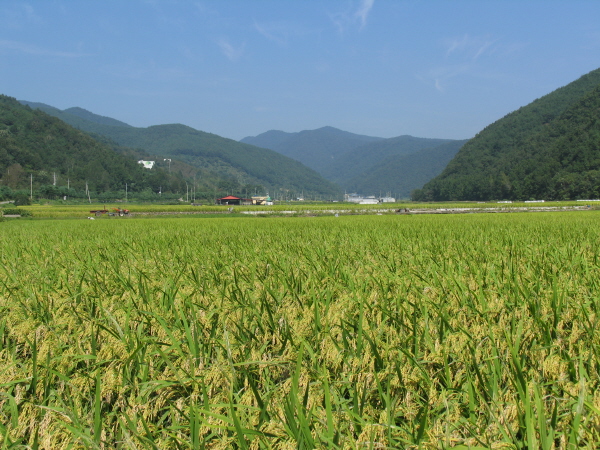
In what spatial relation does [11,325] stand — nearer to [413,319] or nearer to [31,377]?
[31,377]

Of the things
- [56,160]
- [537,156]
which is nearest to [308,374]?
[56,160]

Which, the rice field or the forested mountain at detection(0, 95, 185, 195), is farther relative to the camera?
→ the forested mountain at detection(0, 95, 185, 195)

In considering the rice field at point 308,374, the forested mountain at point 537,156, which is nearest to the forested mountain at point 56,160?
the forested mountain at point 537,156

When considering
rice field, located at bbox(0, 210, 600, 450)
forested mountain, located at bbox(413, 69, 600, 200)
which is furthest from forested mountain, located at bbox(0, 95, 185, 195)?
rice field, located at bbox(0, 210, 600, 450)

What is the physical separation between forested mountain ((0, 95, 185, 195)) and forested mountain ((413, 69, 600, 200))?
81.6 m

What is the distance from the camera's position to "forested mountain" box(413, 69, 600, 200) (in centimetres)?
8100

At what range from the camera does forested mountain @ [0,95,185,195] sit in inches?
3290

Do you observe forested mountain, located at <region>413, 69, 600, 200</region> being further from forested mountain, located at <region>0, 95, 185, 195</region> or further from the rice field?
the rice field

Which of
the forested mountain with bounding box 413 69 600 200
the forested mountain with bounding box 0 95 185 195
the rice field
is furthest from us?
the forested mountain with bounding box 0 95 185 195

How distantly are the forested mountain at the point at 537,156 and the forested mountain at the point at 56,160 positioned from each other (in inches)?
3211

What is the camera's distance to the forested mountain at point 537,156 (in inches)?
3189

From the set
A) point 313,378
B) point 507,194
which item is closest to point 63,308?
point 313,378

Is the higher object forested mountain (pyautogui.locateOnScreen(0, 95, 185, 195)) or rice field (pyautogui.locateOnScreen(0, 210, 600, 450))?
forested mountain (pyautogui.locateOnScreen(0, 95, 185, 195))

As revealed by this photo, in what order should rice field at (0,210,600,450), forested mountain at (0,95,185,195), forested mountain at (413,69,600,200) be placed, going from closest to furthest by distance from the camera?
rice field at (0,210,600,450)
forested mountain at (413,69,600,200)
forested mountain at (0,95,185,195)
